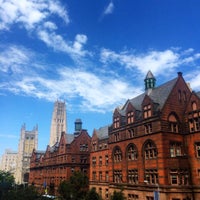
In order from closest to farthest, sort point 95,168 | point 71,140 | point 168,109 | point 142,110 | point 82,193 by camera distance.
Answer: point 168,109 → point 142,110 → point 82,193 → point 95,168 → point 71,140

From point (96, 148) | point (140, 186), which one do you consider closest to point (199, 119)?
point (140, 186)

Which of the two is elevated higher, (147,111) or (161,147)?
(147,111)

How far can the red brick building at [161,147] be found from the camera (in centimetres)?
4325

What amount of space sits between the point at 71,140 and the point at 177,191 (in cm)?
4941

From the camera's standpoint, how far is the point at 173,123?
4697 cm

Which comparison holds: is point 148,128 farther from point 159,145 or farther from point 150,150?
point 159,145

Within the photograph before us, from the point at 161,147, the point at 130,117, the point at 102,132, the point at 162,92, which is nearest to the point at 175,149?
the point at 161,147

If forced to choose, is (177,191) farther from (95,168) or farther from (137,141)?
(95,168)

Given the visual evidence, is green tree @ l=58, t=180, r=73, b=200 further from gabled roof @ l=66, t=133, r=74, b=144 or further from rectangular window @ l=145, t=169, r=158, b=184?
gabled roof @ l=66, t=133, r=74, b=144

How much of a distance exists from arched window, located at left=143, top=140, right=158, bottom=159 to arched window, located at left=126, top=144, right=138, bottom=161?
8.55ft

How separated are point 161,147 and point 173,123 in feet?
18.1

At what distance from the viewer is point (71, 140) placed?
284 ft

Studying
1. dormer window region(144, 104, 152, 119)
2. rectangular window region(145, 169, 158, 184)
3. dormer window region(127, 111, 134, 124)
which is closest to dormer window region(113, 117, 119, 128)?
dormer window region(127, 111, 134, 124)

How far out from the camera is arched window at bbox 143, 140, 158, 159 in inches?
1804
